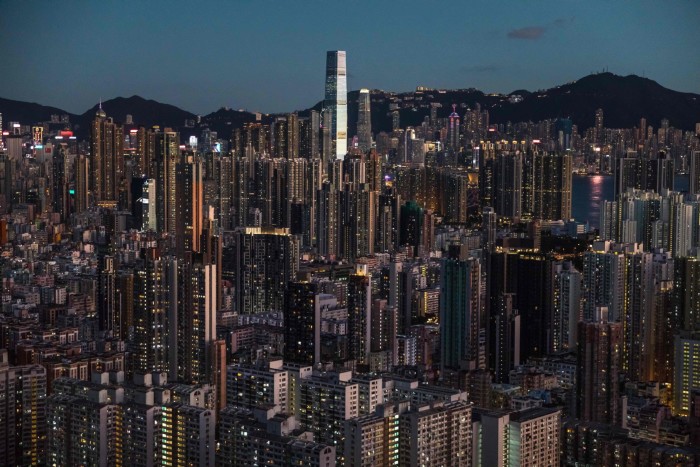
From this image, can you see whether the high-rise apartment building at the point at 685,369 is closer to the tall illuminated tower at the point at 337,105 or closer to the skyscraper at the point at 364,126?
the tall illuminated tower at the point at 337,105

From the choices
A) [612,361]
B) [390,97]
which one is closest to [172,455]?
[612,361]

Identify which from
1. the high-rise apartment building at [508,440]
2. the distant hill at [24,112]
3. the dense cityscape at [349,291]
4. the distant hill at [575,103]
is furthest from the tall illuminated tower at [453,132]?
the high-rise apartment building at [508,440]

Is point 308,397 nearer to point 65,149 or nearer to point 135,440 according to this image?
point 135,440

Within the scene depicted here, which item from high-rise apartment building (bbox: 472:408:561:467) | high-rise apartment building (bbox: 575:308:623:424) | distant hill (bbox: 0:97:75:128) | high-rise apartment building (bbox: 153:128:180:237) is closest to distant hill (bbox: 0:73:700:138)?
distant hill (bbox: 0:97:75:128)

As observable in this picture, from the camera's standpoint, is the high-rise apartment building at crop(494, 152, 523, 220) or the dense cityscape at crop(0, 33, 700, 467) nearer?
the dense cityscape at crop(0, 33, 700, 467)

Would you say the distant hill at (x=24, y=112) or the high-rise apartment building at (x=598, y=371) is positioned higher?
the distant hill at (x=24, y=112)

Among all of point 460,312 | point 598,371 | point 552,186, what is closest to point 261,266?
point 460,312

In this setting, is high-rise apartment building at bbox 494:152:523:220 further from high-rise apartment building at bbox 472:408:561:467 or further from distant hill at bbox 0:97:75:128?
high-rise apartment building at bbox 472:408:561:467
